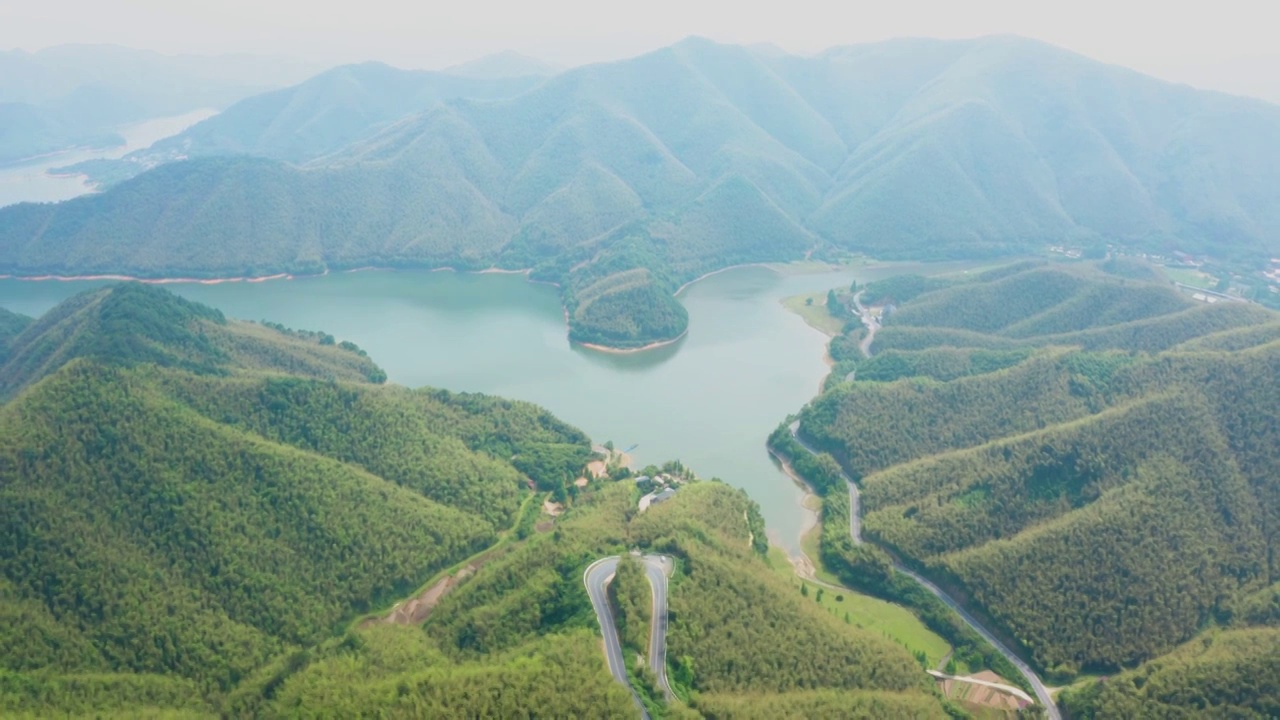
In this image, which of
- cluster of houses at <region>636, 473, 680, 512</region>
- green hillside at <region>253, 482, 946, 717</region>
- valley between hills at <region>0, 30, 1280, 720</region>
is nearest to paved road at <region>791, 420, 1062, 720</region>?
valley between hills at <region>0, 30, 1280, 720</region>

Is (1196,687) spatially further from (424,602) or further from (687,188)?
(687,188)

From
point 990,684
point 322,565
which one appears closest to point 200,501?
point 322,565

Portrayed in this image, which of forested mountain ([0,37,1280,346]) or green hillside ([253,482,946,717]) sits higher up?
green hillside ([253,482,946,717])

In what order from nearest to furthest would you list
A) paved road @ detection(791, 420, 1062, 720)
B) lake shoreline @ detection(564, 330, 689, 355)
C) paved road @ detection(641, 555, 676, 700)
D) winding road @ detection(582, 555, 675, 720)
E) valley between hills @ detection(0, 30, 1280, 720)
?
winding road @ detection(582, 555, 675, 720) < paved road @ detection(641, 555, 676, 700) < valley between hills @ detection(0, 30, 1280, 720) < paved road @ detection(791, 420, 1062, 720) < lake shoreline @ detection(564, 330, 689, 355)

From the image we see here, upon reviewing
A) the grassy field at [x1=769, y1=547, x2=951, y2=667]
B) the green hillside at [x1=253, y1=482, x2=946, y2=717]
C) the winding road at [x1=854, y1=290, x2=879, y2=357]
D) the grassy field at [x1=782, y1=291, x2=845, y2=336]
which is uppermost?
the green hillside at [x1=253, y1=482, x2=946, y2=717]

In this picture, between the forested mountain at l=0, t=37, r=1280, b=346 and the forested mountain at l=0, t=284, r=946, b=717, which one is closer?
the forested mountain at l=0, t=284, r=946, b=717

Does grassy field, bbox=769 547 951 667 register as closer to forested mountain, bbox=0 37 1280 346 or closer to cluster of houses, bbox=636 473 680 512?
cluster of houses, bbox=636 473 680 512
